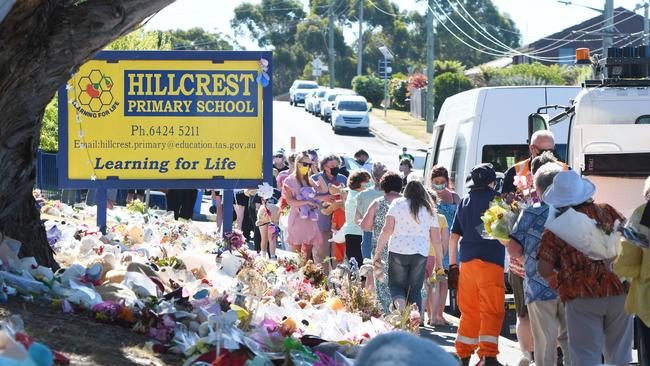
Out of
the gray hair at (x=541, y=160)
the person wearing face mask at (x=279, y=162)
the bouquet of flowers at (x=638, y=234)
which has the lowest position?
the person wearing face mask at (x=279, y=162)

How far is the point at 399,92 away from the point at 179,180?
2655 inches

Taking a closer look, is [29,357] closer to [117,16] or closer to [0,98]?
[0,98]

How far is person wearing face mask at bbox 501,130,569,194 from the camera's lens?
11.5m

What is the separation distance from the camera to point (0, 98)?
812 cm

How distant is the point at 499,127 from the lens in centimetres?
1534

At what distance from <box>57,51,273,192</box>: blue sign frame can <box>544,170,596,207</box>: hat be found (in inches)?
175

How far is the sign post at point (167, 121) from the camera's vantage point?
1280 centimetres

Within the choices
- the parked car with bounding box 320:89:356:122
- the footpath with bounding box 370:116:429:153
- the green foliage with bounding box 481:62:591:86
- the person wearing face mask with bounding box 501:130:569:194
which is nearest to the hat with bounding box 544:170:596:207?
the person wearing face mask with bounding box 501:130:569:194

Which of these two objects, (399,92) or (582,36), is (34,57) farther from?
(582,36)

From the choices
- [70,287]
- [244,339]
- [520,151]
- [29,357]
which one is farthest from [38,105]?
[520,151]

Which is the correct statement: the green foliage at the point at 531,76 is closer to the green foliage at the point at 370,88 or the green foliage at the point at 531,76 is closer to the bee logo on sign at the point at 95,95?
the green foliage at the point at 370,88

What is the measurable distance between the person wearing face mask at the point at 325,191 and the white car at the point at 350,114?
43.1 meters

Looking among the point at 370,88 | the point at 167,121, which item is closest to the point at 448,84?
the point at 370,88

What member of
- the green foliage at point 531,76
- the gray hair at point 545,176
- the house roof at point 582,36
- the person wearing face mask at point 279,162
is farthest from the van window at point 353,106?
the gray hair at point 545,176
